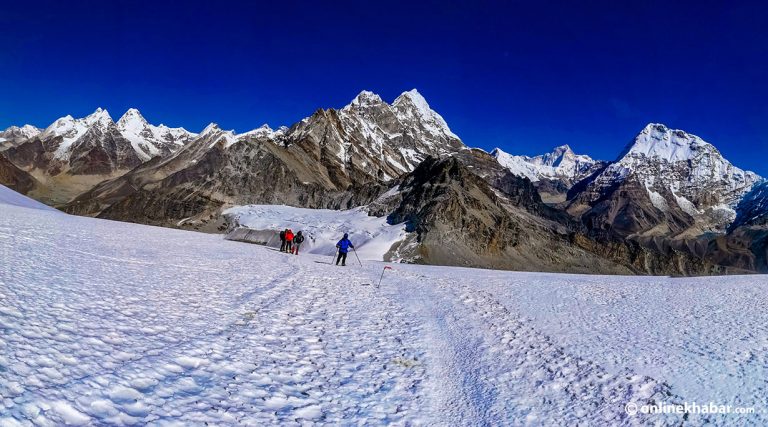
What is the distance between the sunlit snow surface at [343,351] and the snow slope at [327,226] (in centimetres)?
5708

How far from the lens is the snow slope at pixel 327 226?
3076 inches

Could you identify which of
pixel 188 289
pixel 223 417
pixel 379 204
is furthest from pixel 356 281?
pixel 379 204

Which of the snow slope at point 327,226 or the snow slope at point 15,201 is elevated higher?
the snow slope at point 327,226

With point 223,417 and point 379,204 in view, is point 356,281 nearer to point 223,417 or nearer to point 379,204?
point 223,417

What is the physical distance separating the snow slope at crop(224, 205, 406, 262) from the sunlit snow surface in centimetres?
5708
